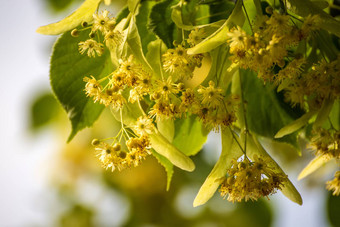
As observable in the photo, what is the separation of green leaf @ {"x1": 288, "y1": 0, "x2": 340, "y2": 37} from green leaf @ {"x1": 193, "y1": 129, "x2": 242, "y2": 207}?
27cm

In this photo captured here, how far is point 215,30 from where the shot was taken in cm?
78

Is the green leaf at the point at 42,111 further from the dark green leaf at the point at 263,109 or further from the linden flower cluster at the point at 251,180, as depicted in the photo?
the linden flower cluster at the point at 251,180

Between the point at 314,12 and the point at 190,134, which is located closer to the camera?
the point at 314,12

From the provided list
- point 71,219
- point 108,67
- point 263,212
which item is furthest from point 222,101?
point 71,219

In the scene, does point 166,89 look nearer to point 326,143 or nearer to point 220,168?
point 220,168

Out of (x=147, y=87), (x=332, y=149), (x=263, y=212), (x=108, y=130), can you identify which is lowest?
(x=263, y=212)

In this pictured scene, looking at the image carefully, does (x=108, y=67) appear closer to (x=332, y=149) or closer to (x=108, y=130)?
(x=332, y=149)

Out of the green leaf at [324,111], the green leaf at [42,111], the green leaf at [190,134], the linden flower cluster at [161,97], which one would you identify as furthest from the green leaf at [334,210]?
the green leaf at [42,111]

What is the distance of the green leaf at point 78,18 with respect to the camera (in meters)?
0.84

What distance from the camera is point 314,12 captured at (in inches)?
29.9

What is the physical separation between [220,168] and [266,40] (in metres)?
0.27

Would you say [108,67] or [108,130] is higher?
[108,67]

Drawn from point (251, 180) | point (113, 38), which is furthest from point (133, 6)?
point (251, 180)

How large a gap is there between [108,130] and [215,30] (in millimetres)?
1359
